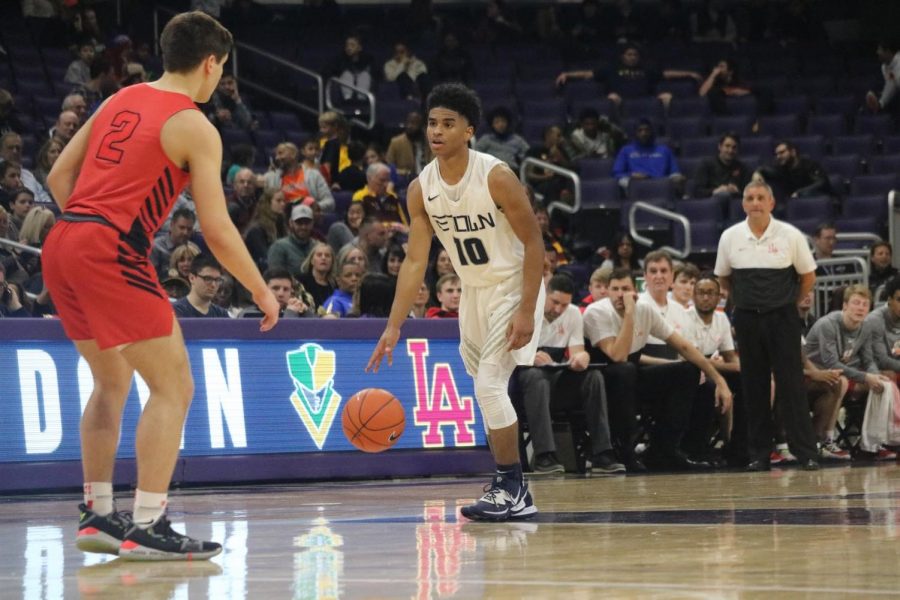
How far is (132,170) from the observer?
532cm

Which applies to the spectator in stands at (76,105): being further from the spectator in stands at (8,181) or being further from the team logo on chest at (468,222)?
the team logo on chest at (468,222)

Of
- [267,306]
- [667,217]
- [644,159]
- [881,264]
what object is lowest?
[267,306]

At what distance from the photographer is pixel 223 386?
9883 millimetres

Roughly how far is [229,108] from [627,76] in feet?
21.7

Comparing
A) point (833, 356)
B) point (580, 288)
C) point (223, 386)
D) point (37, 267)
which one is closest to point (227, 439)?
point (223, 386)

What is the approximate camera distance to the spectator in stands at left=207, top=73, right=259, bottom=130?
17234 millimetres

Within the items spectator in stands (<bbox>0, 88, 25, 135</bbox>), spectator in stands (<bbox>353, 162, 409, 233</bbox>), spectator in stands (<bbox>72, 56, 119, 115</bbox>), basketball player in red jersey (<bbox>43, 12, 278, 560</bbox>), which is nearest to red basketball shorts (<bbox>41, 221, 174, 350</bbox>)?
basketball player in red jersey (<bbox>43, 12, 278, 560</bbox>)

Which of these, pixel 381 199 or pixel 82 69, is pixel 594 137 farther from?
pixel 82 69

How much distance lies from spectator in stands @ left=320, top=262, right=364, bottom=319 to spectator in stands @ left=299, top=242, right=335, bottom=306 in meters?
0.43

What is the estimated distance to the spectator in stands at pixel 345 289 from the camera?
39.5 feet

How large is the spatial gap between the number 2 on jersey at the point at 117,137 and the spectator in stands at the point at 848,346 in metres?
8.88

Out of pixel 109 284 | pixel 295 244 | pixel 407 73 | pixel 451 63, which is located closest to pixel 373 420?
pixel 109 284

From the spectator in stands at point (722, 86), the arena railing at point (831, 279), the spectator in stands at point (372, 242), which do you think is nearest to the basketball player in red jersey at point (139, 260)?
the spectator in stands at point (372, 242)

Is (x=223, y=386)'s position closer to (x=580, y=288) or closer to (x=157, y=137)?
(x=157, y=137)
